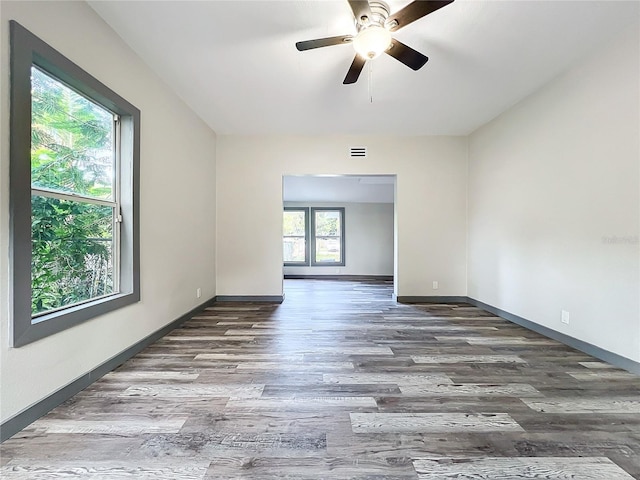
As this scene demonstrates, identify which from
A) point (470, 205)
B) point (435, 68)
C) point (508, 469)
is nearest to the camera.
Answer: point (508, 469)

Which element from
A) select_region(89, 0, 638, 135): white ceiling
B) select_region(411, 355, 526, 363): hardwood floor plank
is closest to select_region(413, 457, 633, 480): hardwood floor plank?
select_region(411, 355, 526, 363): hardwood floor plank

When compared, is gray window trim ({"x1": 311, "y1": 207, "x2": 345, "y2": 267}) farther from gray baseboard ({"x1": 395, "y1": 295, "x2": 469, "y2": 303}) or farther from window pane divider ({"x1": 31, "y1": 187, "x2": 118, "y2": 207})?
window pane divider ({"x1": 31, "y1": 187, "x2": 118, "y2": 207})

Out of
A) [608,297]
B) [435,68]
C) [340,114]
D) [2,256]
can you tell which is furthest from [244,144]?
[608,297]

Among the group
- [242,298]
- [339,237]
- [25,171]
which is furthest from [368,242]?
[25,171]

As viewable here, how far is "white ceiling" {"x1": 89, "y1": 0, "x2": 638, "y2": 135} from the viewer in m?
2.19

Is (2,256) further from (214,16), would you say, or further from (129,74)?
(214,16)

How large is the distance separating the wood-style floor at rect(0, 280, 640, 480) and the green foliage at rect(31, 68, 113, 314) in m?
0.75

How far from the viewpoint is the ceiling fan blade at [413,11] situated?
176 cm

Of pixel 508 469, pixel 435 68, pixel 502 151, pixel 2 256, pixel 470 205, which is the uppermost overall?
pixel 435 68

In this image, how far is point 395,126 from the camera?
4.46 meters

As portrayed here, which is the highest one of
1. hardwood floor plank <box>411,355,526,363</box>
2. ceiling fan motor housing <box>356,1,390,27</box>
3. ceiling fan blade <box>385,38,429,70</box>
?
ceiling fan motor housing <box>356,1,390,27</box>

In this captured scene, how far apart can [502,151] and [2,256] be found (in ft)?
16.3

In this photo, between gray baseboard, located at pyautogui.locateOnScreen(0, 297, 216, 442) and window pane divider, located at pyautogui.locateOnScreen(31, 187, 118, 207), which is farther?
window pane divider, located at pyautogui.locateOnScreen(31, 187, 118, 207)

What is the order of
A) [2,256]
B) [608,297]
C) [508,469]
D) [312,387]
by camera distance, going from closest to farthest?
1. [508,469]
2. [2,256]
3. [312,387]
4. [608,297]
